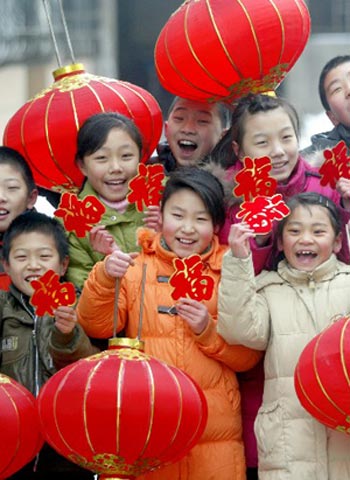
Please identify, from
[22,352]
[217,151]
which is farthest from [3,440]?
[217,151]

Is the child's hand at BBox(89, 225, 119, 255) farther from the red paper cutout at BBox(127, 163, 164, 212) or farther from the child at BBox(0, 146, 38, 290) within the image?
the child at BBox(0, 146, 38, 290)

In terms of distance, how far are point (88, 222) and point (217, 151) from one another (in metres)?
0.66

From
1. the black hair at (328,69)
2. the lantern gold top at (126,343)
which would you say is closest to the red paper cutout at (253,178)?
the lantern gold top at (126,343)

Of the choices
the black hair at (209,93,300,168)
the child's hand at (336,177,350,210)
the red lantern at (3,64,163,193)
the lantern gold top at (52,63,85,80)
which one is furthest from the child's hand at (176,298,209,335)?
the lantern gold top at (52,63,85,80)

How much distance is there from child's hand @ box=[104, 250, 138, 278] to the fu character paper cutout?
345 mm

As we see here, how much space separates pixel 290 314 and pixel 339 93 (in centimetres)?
113

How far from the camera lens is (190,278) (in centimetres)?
505

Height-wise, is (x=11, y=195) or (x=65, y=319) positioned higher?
(x=11, y=195)

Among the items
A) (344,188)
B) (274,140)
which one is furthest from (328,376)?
(274,140)

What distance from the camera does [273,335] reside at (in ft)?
17.0

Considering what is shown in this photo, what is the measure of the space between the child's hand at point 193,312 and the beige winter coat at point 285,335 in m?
0.05

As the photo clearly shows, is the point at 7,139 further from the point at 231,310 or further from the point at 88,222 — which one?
the point at 231,310

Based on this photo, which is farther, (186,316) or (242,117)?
(242,117)

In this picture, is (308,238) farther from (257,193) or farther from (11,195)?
(11,195)
